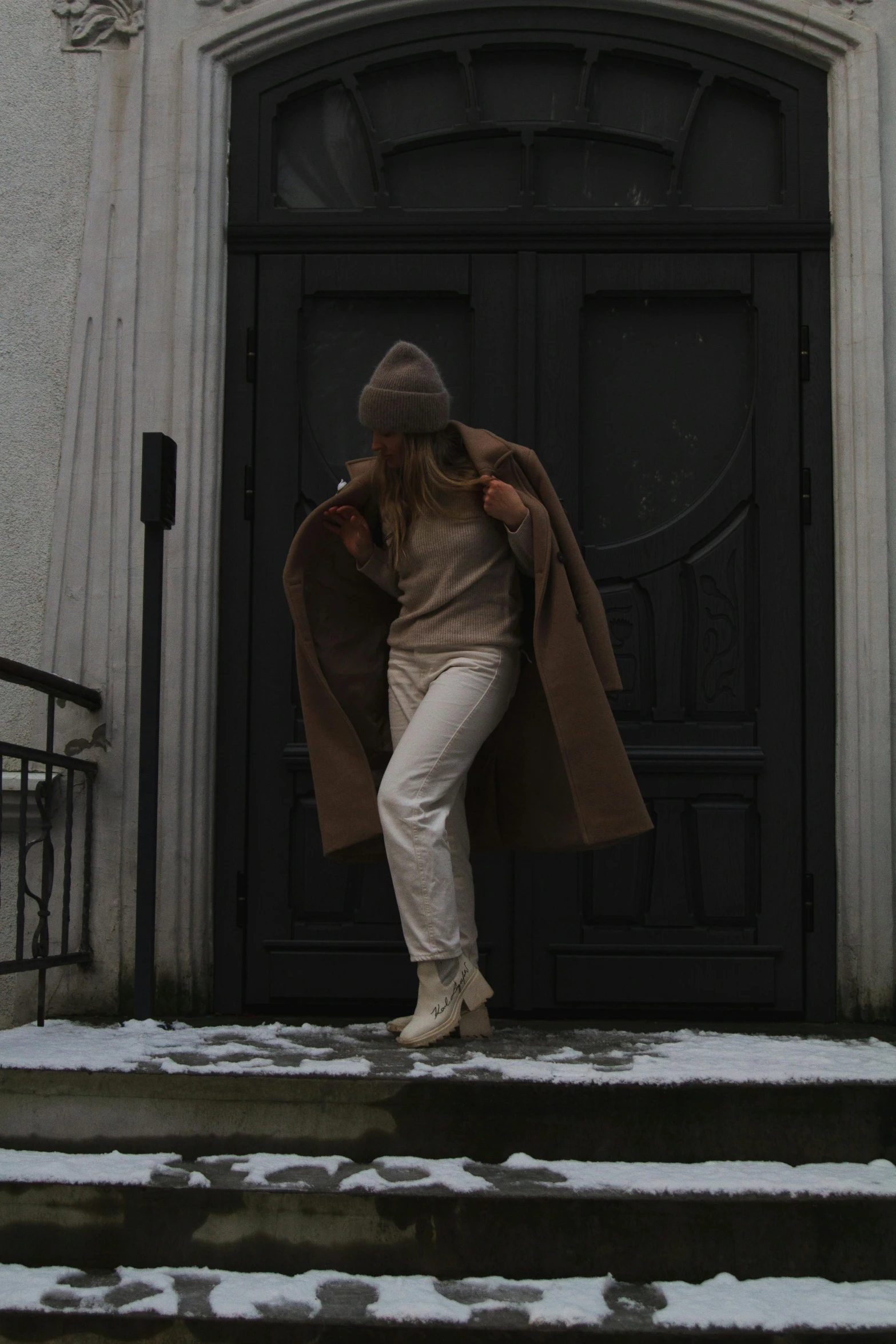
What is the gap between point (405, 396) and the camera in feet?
12.9

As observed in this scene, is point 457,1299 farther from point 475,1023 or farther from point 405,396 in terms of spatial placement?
point 405,396

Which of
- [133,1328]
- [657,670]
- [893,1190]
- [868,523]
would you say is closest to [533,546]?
[657,670]

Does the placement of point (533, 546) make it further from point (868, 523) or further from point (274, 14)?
point (274, 14)

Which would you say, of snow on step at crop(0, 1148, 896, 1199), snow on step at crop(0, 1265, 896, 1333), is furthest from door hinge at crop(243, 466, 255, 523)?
snow on step at crop(0, 1265, 896, 1333)

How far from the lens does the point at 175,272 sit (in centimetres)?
506

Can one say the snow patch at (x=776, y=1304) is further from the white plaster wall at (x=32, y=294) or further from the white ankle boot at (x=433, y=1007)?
the white plaster wall at (x=32, y=294)

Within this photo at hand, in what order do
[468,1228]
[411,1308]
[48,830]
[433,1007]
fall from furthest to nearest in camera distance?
[48,830]
[433,1007]
[468,1228]
[411,1308]

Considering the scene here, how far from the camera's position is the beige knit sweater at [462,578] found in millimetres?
4016

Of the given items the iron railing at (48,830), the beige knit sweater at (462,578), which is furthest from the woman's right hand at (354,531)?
the iron railing at (48,830)

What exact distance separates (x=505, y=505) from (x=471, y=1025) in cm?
144

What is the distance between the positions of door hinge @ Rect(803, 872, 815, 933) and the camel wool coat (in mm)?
1098

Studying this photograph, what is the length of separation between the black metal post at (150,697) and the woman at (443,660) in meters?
0.53

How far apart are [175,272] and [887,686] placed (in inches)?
110

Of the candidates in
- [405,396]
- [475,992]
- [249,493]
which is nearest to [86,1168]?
[475,992]
